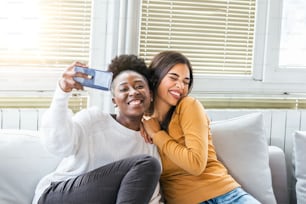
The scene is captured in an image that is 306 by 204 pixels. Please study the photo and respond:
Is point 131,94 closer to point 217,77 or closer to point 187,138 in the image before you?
point 187,138

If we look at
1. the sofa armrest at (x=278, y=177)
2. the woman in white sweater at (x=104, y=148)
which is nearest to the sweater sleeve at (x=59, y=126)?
the woman in white sweater at (x=104, y=148)

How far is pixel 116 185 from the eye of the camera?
1.56 m

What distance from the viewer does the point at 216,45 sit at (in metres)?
2.40

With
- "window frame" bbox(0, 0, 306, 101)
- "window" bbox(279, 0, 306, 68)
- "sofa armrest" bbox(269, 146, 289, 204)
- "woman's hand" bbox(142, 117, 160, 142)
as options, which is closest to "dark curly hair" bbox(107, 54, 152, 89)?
"woman's hand" bbox(142, 117, 160, 142)

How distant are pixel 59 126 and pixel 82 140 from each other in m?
0.12

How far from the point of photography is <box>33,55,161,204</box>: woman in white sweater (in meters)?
1.56

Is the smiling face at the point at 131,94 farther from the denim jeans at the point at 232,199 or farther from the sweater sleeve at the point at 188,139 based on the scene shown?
the denim jeans at the point at 232,199

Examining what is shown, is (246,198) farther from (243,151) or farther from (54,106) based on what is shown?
(54,106)

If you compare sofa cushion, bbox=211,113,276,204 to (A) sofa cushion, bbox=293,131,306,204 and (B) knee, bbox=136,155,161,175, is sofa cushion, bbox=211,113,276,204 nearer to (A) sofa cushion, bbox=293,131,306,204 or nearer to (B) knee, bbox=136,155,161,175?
(A) sofa cushion, bbox=293,131,306,204

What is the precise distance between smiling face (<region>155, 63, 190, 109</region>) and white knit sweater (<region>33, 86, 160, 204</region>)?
0.18 meters

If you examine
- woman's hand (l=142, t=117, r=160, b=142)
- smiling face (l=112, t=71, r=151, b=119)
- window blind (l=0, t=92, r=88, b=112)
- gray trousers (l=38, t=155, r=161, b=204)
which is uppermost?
smiling face (l=112, t=71, r=151, b=119)

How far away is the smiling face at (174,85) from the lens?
183 cm

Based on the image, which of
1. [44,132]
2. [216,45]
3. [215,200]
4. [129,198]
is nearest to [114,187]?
[129,198]

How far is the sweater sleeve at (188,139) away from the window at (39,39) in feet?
2.02
